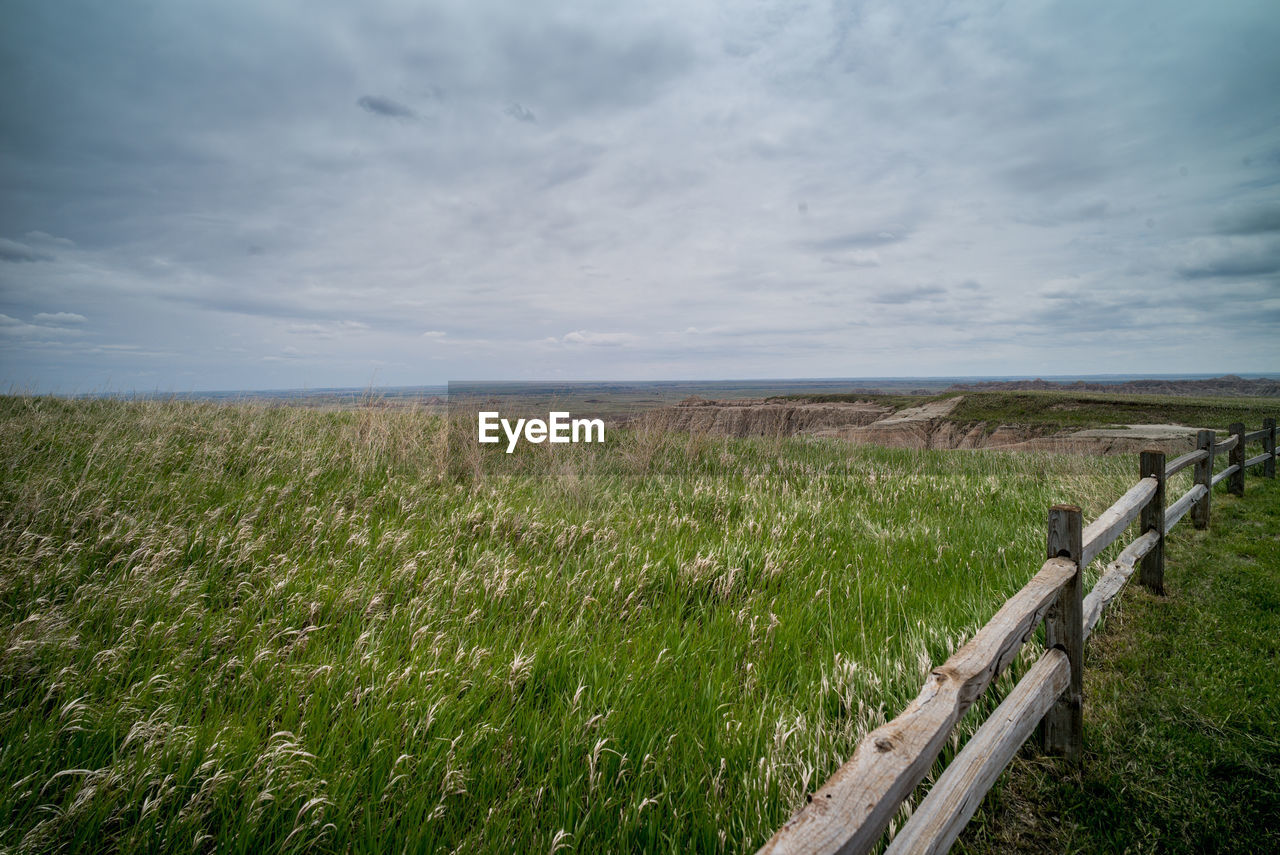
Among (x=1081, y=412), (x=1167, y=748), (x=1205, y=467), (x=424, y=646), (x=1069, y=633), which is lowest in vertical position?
(x=1167, y=748)

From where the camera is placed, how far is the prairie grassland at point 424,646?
259 centimetres

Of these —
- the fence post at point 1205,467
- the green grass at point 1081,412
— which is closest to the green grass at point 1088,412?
the green grass at point 1081,412

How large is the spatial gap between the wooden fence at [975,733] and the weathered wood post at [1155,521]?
4.28 ft

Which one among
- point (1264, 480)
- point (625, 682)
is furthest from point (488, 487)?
point (1264, 480)

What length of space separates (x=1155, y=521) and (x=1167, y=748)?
142 inches

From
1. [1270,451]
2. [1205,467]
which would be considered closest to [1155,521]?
[1205,467]

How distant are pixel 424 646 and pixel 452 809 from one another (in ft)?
4.80

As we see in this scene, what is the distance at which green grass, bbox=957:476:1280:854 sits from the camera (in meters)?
3.11

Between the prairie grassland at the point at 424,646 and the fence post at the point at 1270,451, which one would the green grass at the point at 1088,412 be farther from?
the prairie grassland at the point at 424,646

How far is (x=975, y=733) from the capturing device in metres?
2.94

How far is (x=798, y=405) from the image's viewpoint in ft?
159

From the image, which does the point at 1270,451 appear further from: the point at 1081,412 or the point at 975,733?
the point at 1081,412

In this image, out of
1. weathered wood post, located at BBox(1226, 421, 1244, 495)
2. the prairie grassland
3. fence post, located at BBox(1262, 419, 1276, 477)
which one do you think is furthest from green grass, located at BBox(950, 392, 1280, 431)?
the prairie grassland

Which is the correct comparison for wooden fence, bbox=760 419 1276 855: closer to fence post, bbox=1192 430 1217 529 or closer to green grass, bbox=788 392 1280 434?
fence post, bbox=1192 430 1217 529
